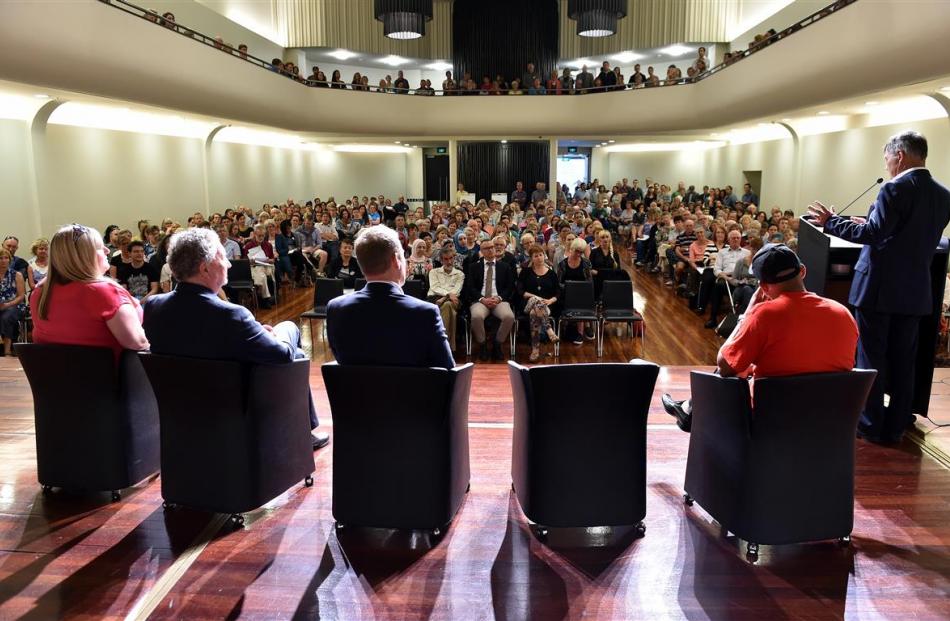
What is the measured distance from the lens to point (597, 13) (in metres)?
13.4

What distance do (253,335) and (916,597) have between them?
238cm

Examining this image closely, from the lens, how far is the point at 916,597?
2.25m

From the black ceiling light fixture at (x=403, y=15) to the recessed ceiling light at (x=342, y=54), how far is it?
5.73m

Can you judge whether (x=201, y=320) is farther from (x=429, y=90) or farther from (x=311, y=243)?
(x=429, y=90)

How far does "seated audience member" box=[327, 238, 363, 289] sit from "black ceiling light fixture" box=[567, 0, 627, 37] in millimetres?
8513

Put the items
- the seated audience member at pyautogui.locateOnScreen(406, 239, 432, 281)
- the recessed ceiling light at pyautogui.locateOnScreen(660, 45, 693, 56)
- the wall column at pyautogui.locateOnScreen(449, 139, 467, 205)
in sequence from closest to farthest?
the seated audience member at pyautogui.locateOnScreen(406, 239, 432, 281)
the recessed ceiling light at pyautogui.locateOnScreen(660, 45, 693, 56)
the wall column at pyautogui.locateOnScreen(449, 139, 467, 205)

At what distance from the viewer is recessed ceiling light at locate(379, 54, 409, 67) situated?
2000cm

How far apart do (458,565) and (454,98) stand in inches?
589

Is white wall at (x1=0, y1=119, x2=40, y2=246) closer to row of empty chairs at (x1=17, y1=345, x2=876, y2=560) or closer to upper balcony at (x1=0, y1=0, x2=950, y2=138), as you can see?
upper balcony at (x1=0, y1=0, x2=950, y2=138)

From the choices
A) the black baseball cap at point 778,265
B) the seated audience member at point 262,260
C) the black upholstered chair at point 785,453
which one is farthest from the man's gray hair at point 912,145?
the seated audience member at point 262,260

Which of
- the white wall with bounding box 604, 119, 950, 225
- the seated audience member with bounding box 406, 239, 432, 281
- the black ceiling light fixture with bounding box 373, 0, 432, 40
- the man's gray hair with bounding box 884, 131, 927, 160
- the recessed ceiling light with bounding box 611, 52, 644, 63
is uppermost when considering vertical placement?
the recessed ceiling light with bounding box 611, 52, 644, 63

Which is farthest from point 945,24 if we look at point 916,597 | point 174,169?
Answer: point 174,169

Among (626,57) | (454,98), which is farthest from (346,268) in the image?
(626,57)

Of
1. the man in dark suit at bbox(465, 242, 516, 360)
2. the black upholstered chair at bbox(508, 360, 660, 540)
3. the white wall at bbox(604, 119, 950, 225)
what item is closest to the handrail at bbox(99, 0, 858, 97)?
the white wall at bbox(604, 119, 950, 225)
